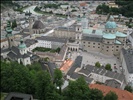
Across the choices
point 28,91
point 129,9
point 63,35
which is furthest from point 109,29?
point 129,9

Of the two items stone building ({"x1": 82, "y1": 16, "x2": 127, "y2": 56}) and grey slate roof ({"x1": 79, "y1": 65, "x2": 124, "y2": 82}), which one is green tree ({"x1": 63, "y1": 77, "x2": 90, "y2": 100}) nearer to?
grey slate roof ({"x1": 79, "y1": 65, "x2": 124, "y2": 82})

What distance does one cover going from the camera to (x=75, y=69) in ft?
134

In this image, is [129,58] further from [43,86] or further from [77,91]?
[43,86]

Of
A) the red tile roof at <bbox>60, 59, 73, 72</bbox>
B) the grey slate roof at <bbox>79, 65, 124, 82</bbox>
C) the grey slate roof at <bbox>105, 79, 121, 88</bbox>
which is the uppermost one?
the grey slate roof at <bbox>79, 65, 124, 82</bbox>

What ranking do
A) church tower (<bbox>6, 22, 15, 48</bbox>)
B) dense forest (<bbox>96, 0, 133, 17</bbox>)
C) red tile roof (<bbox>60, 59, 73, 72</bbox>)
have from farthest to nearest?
dense forest (<bbox>96, 0, 133, 17</bbox>) < church tower (<bbox>6, 22, 15, 48</bbox>) < red tile roof (<bbox>60, 59, 73, 72</bbox>)

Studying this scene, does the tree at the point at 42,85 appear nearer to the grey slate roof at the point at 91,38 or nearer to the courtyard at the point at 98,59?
the courtyard at the point at 98,59

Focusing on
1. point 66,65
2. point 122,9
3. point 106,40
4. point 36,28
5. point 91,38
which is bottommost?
point 66,65

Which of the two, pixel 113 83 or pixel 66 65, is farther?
pixel 66 65

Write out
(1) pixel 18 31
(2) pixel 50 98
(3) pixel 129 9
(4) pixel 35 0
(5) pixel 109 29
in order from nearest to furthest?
(2) pixel 50 98 → (5) pixel 109 29 → (1) pixel 18 31 → (3) pixel 129 9 → (4) pixel 35 0

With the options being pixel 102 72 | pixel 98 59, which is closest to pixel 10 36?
pixel 98 59

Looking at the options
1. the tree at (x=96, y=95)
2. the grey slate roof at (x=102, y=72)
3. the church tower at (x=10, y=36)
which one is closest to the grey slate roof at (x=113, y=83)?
the grey slate roof at (x=102, y=72)

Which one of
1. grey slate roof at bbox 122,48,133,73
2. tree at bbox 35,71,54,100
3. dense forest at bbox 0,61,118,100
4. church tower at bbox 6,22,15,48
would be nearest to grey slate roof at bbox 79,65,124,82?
grey slate roof at bbox 122,48,133,73

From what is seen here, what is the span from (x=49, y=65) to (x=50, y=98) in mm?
14153

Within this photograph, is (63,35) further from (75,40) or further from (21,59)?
(21,59)
